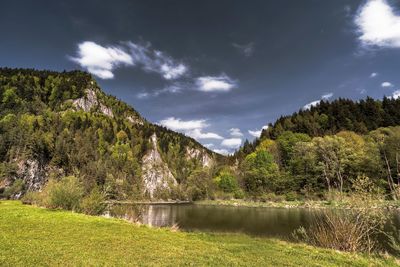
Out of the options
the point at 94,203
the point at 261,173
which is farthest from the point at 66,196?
the point at 261,173

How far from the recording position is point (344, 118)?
148 metres

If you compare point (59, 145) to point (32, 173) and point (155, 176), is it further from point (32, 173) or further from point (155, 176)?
point (155, 176)

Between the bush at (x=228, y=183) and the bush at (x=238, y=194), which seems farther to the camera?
the bush at (x=228, y=183)

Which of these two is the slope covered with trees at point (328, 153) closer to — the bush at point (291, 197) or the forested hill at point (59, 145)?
the bush at point (291, 197)

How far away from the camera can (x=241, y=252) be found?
52.7 ft

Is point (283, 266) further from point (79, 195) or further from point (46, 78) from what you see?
point (46, 78)

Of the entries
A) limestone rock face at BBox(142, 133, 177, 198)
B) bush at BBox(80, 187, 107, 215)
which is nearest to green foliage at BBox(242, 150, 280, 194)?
limestone rock face at BBox(142, 133, 177, 198)

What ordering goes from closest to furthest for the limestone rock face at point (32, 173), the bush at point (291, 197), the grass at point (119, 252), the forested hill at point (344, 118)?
the grass at point (119, 252)
the bush at point (291, 197)
the limestone rock face at point (32, 173)
the forested hill at point (344, 118)

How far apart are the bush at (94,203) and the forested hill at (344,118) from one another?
5071 inches

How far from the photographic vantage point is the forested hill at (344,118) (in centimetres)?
13500

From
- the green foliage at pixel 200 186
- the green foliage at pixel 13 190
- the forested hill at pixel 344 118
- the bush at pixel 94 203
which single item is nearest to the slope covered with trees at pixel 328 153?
the forested hill at pixel 344 118

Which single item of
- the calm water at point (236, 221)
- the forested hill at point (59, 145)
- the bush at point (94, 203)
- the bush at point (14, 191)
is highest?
the forested hill at point (59, 145)

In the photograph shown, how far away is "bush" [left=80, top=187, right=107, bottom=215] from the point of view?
33.9 meters

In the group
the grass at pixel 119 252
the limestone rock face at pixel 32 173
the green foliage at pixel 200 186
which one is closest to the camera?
the grass at pixel 119 252
